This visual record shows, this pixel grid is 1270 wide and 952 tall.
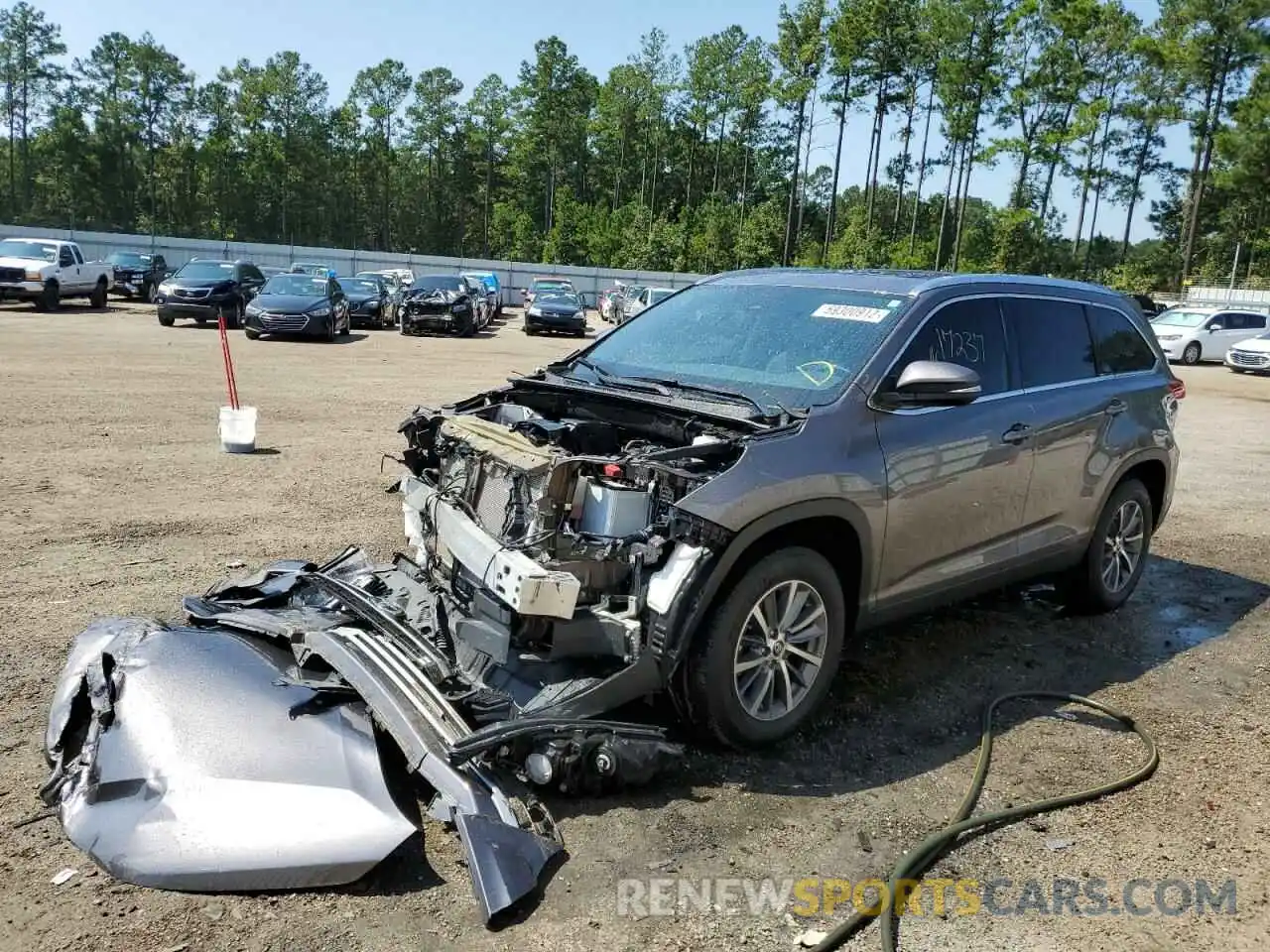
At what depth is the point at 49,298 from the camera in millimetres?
24547

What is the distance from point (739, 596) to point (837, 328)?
5.00 ft

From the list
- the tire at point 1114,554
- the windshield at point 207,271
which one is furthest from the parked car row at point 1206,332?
the tire at point 1114,554

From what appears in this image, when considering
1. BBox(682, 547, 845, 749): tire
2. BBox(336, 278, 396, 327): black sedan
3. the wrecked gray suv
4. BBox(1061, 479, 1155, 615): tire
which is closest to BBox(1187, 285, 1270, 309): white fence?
BBox(336, 278, 396, 327): black sedan

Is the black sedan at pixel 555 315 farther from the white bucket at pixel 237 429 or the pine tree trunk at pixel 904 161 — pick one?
the pine tree trunk at pixel 904 161

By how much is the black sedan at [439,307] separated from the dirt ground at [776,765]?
55.7 feet

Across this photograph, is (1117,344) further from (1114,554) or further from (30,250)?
(30,250)

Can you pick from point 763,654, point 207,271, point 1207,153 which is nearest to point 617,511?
point 763,654

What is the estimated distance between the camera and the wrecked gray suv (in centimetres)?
309

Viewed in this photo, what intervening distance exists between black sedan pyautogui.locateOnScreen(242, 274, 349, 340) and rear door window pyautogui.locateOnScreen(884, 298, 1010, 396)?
1850 centimetres

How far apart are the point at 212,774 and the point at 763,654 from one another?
6.53 ft

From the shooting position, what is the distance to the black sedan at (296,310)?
68.8ft

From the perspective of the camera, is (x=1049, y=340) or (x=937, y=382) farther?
(x=1049, y=340)

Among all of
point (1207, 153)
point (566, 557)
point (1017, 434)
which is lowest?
point (566, 557)

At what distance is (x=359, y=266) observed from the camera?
160 ft
